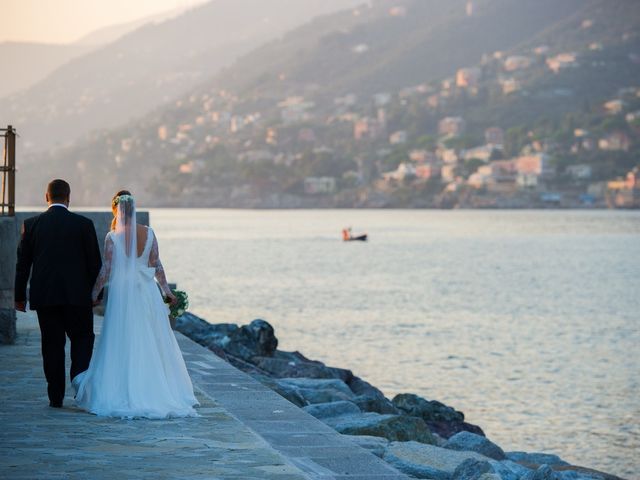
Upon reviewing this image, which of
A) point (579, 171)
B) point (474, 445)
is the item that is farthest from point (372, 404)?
point (579, 171)

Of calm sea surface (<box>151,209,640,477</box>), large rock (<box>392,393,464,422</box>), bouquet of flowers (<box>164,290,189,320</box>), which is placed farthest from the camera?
calm sea surface (<box>151,209,640,477</box>)

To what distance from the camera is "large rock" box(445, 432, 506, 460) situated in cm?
1160

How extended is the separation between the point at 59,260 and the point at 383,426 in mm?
3157

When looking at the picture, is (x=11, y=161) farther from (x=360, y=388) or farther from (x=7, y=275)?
(x=360, y=388)

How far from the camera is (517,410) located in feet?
66.8

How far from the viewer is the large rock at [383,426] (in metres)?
10.1

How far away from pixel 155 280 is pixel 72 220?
72 centimetres

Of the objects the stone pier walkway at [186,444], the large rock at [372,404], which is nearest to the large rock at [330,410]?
the stone pier walkway at [186,444]

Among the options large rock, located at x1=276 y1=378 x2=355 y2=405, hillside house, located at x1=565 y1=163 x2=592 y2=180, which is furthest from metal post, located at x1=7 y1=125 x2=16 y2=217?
hillside house, located at x1=565 y1=163 x2=592 y2=180

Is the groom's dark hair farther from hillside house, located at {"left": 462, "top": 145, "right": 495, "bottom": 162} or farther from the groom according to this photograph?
hillside house, located at {"left": 462, "top": 145, "right": 495, "bottom": 162}

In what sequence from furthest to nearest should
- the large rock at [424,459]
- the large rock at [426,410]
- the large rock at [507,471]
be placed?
the large rock at [426,410] → the large rock at [507,471] → the large rock at [424,459]

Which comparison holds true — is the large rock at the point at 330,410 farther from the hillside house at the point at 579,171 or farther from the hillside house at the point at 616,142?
the hillside house at the point at 616,142

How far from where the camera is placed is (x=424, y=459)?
874 centimetres

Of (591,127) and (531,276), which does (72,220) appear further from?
(591,127)
